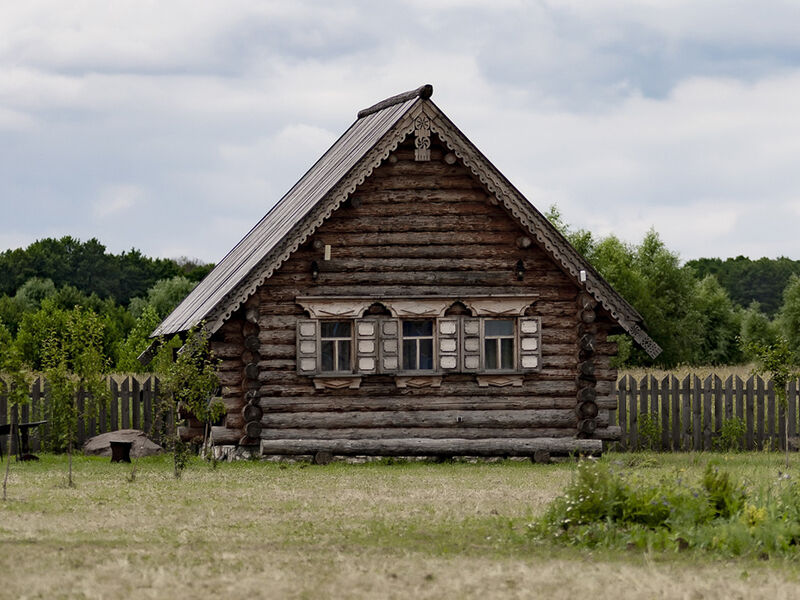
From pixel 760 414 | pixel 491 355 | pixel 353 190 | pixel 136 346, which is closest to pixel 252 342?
pixel 353 190

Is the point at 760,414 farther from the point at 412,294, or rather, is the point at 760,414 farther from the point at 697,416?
the point at 412,294

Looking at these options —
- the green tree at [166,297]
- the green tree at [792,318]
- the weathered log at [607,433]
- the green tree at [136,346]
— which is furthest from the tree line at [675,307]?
the weathered log at [607,433]

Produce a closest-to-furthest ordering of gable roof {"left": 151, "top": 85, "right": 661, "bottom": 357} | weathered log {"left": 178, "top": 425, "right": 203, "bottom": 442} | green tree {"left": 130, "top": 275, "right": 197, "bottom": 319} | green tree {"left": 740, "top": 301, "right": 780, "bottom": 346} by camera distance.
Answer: gable roof {"left": 151, "top": 85, "right": 661, "bottom": 357}, weathered log {"left": 178, "top": 425, "right": 203, "bottom": 442}, green tree {"left": 740, "top": 301, "right": 780, "bottom": 346}, green tree {"left": 130, "top": 275, "right": 197, "bottom": 319}

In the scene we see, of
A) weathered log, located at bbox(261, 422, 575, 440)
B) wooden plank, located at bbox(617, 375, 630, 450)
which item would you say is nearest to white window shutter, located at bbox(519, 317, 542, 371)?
weathered log, located at bbox(261, 422, 575, 440)

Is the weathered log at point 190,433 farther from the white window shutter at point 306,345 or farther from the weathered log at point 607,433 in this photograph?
the weathered log at point 607,433

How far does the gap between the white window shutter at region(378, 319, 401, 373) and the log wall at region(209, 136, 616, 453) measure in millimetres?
312

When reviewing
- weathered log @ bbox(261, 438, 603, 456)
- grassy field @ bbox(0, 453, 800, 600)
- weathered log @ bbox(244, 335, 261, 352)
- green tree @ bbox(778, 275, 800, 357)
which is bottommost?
grassy field @ bbox(0, 453, 800, 600)

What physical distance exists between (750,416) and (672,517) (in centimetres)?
1637

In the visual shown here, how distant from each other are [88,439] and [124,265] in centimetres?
6160

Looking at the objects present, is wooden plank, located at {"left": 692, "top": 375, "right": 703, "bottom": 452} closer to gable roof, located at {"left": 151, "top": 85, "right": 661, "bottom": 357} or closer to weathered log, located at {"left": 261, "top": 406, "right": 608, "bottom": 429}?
gable roof, located at {"left": 151, "top": 85, "right": 661, "bottom": 357}

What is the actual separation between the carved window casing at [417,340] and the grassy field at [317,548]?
412 centimetres

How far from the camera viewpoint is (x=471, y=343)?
25922 mm

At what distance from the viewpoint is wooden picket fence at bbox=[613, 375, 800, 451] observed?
29688 mm

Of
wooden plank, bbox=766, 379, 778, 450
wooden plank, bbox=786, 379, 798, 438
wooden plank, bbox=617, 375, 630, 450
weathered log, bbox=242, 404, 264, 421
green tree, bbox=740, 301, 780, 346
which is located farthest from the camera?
green tree, bbox=740, 301, 780, 346
